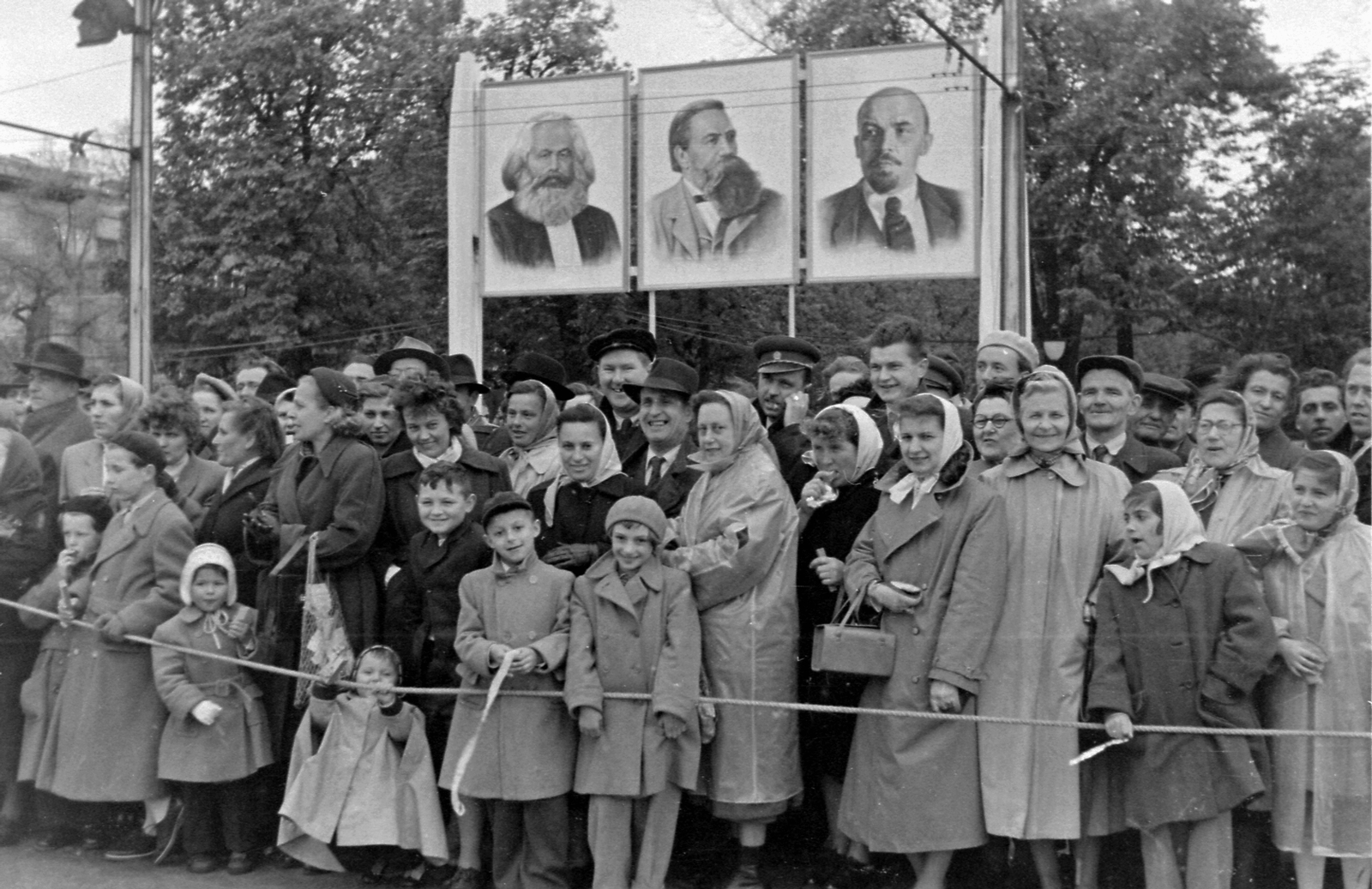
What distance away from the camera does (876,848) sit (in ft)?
15.1

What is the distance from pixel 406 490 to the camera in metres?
5.57

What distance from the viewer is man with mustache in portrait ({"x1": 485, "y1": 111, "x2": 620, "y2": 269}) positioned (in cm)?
1455

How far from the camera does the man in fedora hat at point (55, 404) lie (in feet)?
22.4

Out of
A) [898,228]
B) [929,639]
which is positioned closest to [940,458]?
[929,639]

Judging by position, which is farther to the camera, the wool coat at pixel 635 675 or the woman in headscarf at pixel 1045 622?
the wool coat at pixel 635 675

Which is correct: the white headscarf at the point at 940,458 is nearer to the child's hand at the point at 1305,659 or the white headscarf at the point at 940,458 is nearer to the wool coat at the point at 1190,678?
the wool coat at the point at 1190,678

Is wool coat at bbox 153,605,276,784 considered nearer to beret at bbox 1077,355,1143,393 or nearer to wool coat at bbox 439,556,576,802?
wool coat at bbox 439,556,576,802

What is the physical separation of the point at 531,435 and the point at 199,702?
72.0 inches

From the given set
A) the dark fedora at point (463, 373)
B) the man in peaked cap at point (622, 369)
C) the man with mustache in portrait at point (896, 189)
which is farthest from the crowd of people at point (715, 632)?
the man with mustache in portrait at point (896, 189)

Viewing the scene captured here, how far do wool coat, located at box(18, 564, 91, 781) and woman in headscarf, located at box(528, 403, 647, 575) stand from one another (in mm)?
2154

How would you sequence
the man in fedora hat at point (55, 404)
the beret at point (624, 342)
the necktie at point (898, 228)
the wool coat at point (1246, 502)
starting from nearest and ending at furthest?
the wool coat at point (1246, 502)
the beret at point (624, 342)
the man in fedora hat at point (55, 404)
the necktie at point (898, 228)

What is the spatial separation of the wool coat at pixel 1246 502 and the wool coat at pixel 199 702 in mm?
3727

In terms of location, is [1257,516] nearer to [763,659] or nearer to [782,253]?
[763,659]

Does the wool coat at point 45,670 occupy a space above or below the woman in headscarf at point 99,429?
below
